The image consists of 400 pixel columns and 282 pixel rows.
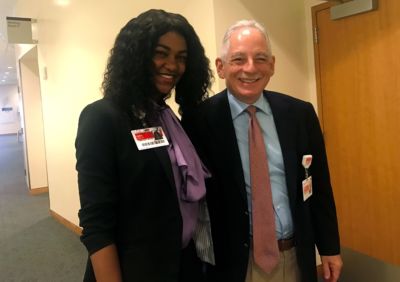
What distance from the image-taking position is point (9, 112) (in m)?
21.6

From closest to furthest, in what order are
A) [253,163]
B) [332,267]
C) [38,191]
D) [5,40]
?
1. [253,163]
2. [332,267]
3. [38,191]
4. [5,40]

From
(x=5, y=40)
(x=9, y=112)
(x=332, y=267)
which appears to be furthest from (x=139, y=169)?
(x=9, y=112)

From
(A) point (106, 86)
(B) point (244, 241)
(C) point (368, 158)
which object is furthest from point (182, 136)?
(C) point (368, 158)

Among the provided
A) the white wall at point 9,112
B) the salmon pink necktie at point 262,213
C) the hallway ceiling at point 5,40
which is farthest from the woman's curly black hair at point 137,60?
the white wall at point 9,112

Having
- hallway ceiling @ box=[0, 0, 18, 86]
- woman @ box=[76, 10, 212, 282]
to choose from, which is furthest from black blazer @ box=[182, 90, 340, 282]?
hallway ceiling @ box=[0, 0, 18, 86]

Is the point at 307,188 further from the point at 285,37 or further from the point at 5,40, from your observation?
the point at 5,40

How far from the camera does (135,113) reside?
1170mm

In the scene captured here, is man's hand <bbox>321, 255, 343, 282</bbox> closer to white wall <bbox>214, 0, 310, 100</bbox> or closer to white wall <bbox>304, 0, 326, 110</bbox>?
white wall <bbox>214, 0, 310, 100</bbox>

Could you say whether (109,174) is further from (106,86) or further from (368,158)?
(368,158)

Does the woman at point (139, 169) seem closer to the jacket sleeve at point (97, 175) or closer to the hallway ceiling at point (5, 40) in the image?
the jacket sleeve at point (97, 175)

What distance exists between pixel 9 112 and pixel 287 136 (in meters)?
23.2

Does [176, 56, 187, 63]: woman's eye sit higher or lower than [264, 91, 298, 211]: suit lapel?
higher

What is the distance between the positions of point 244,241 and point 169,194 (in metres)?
0.36

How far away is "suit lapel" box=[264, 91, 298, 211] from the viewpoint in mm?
1348
